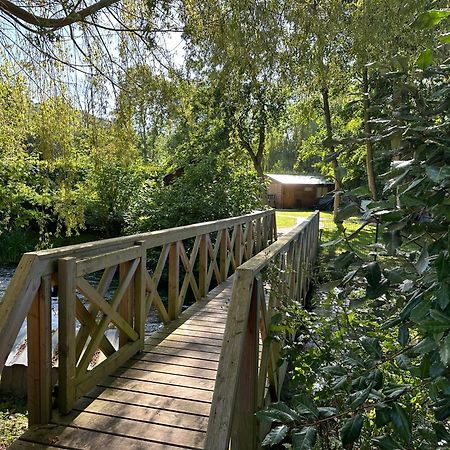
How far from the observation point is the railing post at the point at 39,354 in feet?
7.17

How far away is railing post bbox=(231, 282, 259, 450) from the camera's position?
1959mm

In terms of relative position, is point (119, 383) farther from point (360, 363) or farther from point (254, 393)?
point (360, 363)

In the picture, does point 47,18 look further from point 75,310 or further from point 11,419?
point 11,419

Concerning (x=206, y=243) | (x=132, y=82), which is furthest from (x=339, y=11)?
(x=206, y=243)

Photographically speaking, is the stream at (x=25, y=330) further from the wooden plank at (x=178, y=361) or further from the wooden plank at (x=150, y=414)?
the wooden plank at (x=150, y=414)

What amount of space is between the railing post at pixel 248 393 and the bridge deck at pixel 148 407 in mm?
225

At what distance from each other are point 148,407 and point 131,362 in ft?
2.10

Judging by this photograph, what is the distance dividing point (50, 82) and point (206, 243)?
2258 mm

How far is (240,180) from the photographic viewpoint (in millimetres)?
10328

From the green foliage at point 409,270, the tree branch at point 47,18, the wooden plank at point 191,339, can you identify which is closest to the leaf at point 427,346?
the green foliage at point 409,270

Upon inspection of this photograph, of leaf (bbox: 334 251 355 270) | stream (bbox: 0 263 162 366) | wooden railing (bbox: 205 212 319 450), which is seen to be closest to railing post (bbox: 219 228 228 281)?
stream (bbox: 0 263 162 366)

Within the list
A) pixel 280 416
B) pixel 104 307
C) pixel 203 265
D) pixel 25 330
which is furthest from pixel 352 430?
pixel 25 330

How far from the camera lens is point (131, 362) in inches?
118

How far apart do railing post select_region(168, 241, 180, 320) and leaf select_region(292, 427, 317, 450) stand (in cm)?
278
